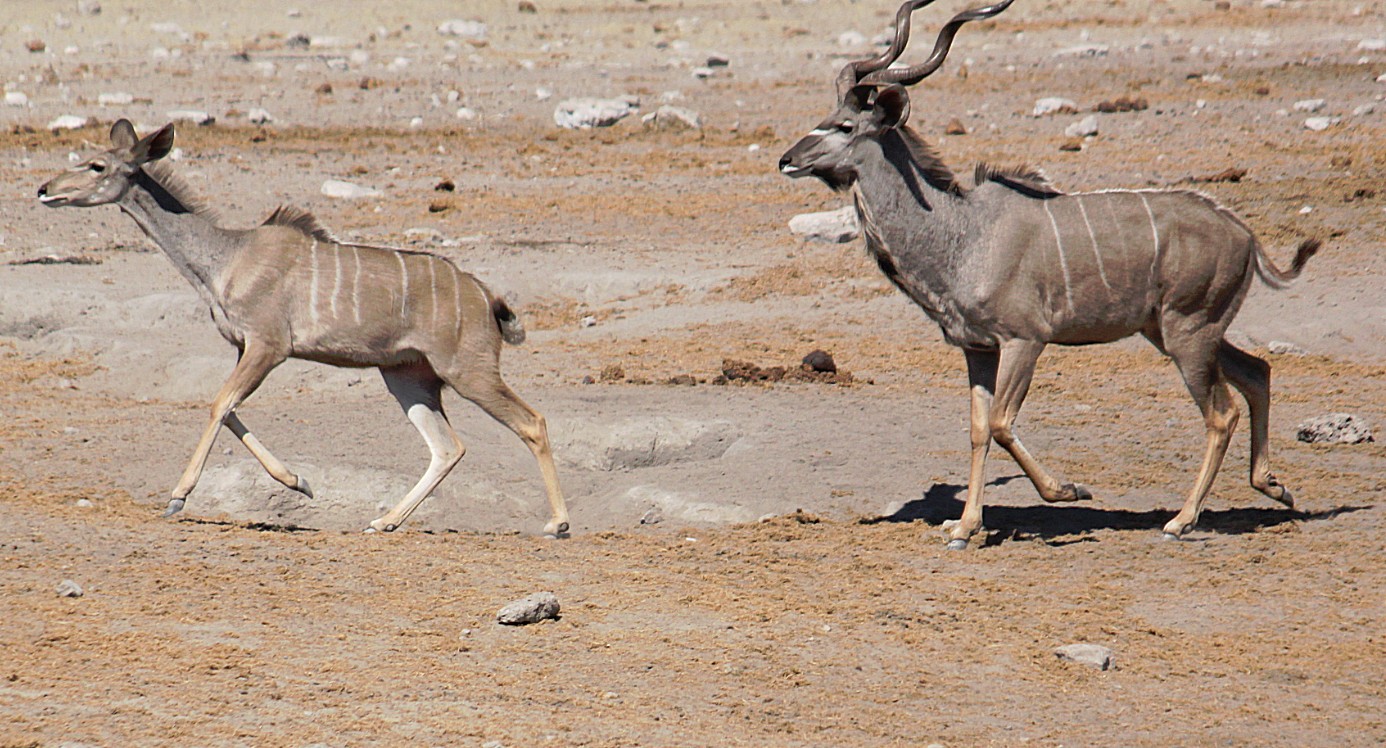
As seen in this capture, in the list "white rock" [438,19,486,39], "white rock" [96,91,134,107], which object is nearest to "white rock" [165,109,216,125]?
"white rock" [96,91,134,107]

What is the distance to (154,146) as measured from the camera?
901 cm

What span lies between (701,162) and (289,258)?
39.3ft

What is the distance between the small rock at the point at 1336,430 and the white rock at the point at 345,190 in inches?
440

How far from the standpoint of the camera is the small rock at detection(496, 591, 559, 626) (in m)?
6.42

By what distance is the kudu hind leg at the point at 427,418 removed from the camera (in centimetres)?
869

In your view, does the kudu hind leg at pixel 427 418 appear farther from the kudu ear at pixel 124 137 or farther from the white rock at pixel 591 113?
the white rock at pixel 591 113

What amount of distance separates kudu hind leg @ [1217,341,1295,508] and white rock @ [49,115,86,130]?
17.5 metres

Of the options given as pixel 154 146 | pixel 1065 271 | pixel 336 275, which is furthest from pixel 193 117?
pixel 1065 271

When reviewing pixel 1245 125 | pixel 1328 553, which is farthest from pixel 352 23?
pixel 1328 553

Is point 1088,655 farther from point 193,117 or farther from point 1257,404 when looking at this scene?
point 193,117

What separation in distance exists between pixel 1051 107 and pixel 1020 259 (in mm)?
15328

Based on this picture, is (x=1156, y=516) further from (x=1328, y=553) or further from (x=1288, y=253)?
(x=1288, y=253)

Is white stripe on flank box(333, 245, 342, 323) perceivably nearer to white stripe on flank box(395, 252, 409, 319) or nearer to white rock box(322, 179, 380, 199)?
white stripe on flank box(395, 252, 409, 319)

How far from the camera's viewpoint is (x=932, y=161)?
839cm
